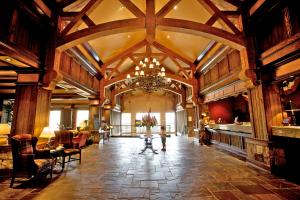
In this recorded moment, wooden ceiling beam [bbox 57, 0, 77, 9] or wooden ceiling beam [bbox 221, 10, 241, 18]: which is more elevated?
wooden ceiling beam [bbox 57, 0, 77, 9]

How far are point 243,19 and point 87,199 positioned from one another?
214 inches

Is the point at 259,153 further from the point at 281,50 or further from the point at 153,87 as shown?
the point at 153,87

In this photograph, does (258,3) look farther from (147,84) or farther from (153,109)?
(153,109)

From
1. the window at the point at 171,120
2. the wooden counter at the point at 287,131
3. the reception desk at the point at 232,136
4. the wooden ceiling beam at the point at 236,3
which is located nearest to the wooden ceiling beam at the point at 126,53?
the wooden ceiling beam at the point at 236,3

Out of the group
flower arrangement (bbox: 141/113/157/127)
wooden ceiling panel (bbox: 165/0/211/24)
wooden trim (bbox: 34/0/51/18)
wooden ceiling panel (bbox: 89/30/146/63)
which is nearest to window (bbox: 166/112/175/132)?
wooden ceiling panel (bbox: 89/30/146/63)

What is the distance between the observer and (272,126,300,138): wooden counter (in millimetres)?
2920

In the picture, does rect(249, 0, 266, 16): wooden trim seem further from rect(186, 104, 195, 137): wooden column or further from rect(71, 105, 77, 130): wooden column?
rect(71, 105, 77, 130): wooden column

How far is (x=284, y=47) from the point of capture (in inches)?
122

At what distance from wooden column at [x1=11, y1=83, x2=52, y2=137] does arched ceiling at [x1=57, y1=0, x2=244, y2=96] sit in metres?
1.41

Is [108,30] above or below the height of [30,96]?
above

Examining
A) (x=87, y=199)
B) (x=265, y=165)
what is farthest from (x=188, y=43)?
(x=87, y=199)

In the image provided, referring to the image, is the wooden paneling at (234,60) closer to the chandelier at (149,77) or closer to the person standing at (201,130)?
the chandelier at (149,77)

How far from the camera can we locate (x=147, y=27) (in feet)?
13.6

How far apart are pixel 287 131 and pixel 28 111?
223 inches
